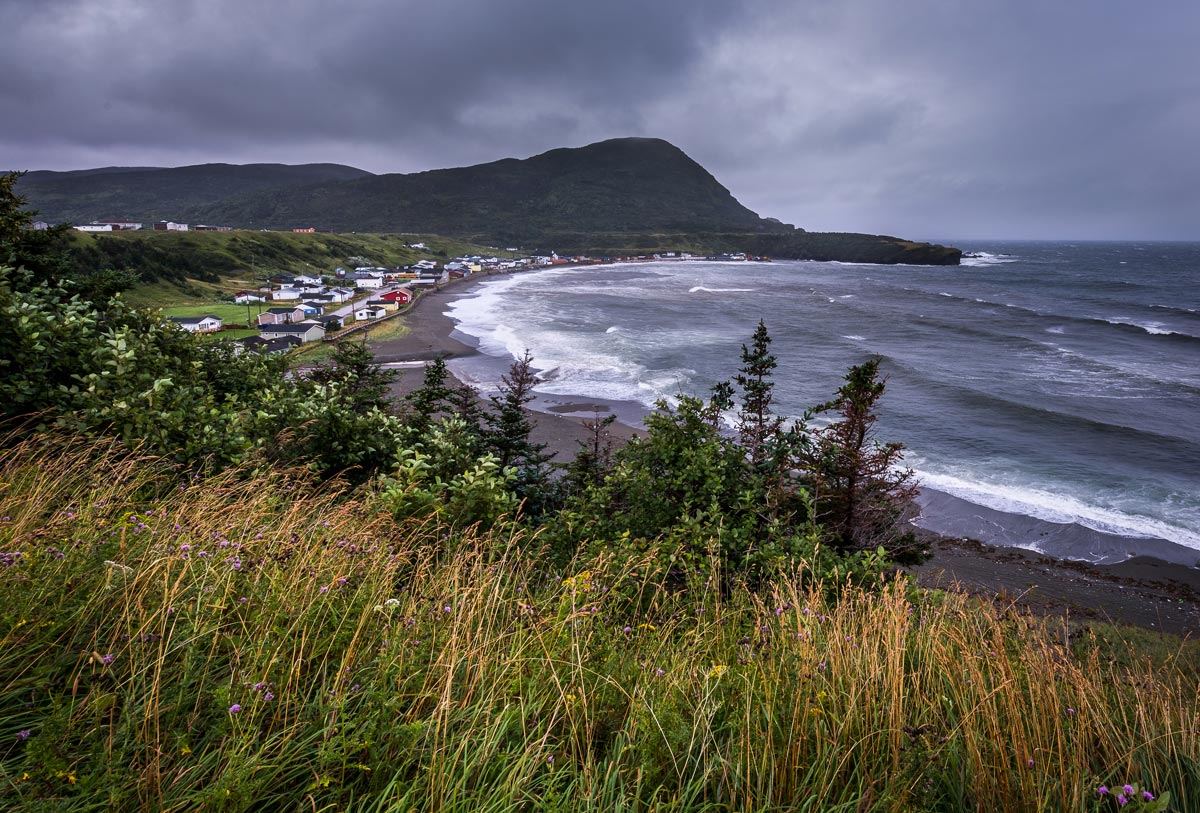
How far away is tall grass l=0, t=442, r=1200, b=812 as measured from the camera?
213 centimetres

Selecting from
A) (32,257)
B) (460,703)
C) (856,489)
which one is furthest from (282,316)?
(460,703)

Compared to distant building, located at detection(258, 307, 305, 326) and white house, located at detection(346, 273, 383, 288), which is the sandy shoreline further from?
white house, located at detection(346, 273, 383, 288)

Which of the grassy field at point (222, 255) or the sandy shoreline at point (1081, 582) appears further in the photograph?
the grassy field at point (222, 255)

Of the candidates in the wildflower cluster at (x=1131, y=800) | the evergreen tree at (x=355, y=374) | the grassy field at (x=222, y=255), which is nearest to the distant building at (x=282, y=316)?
the grassy field at (x=222, y=255)

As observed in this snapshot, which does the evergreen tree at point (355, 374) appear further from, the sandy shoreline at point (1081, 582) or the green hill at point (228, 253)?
the green hill at point (228, 253)

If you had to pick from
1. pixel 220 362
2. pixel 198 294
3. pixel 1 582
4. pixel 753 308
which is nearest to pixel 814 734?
pixel 1 582

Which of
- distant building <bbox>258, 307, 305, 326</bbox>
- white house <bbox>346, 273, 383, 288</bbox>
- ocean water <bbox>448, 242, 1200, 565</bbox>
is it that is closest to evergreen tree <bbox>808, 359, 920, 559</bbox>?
ocean water <bbox>448, 242, 1200, 565</bbox>

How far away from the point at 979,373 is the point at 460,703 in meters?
48.5

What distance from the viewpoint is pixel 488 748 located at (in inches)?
92.2

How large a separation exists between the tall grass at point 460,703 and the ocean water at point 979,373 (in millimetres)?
21329

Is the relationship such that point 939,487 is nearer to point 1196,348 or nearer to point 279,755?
point 279,755

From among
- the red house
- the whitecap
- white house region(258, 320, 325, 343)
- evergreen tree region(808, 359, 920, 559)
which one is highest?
evergreen tree region(808, 359, 920, 559)

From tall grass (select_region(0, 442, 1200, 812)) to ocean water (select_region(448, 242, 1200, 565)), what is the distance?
2133 centimetres

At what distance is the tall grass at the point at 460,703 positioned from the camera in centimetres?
213
